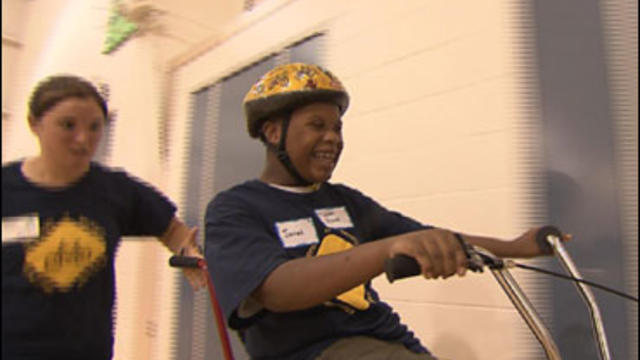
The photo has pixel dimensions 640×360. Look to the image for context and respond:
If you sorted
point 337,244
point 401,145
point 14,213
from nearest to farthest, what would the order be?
point 14,213
point 337,244
point 401,145

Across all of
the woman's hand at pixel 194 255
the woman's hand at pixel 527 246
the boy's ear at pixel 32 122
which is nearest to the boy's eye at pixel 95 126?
the boy's ear at pixel 32 122

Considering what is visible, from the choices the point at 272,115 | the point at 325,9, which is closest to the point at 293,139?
the point at 272,115

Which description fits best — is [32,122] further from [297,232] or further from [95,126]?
[297,232]

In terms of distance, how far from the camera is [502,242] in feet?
4.85

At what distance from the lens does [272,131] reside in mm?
1494

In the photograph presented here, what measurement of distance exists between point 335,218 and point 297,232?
17 centimetres

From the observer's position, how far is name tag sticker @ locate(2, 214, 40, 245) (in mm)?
1006

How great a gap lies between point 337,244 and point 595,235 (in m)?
0.96

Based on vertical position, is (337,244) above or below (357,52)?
below

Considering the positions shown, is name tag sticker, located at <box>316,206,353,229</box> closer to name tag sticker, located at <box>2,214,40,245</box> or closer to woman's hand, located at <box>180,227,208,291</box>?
woman's hand, located at <box>180,227,208,291</box>

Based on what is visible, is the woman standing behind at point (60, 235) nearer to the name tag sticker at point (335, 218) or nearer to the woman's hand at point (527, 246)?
the name tag sticker at point (335, 218)

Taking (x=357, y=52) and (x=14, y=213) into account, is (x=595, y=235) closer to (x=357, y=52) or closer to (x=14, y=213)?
(x=357, y=52)

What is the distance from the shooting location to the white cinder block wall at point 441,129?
1.83 m

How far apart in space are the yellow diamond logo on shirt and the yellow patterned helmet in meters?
0.59
